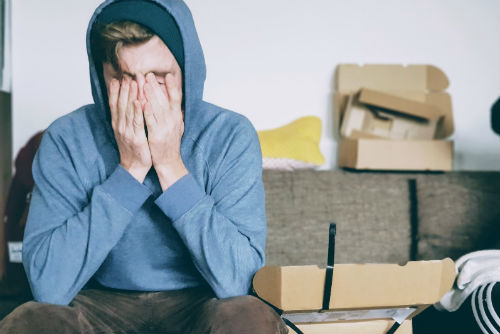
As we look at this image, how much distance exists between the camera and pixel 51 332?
2.67ft

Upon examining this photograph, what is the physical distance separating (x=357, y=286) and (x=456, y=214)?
3.29ft

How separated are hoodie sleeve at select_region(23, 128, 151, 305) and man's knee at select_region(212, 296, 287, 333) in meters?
0.27

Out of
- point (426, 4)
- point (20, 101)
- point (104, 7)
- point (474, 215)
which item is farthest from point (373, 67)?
point (20, 101)

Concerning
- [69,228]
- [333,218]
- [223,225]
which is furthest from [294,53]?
[69,228]

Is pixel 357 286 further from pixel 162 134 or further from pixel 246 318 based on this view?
pixel 162 134

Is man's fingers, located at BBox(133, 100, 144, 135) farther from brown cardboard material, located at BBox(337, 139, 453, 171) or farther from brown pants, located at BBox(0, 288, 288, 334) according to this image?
brown cardboard material, located at BBox(337, 139, 453, 171)

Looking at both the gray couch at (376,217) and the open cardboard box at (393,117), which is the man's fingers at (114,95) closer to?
the gray couch at (376,217)

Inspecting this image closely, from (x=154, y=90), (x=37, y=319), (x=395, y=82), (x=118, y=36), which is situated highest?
(x=118, y=36)

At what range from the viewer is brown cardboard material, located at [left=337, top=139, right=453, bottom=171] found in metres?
1.83

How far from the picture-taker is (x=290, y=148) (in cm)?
→ 180

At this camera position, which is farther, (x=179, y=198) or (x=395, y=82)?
(x=395, y=82)

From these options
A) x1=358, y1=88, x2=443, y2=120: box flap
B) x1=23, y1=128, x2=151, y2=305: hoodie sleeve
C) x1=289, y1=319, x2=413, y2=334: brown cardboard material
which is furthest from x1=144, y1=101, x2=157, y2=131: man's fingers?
x1=358, y1=88, x2=443, y2=120: box flap

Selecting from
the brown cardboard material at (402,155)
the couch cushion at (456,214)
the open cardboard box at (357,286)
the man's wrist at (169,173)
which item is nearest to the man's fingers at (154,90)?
the man's wrist at (169,173)

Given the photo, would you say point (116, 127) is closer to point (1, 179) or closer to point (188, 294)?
point (188, 294)
